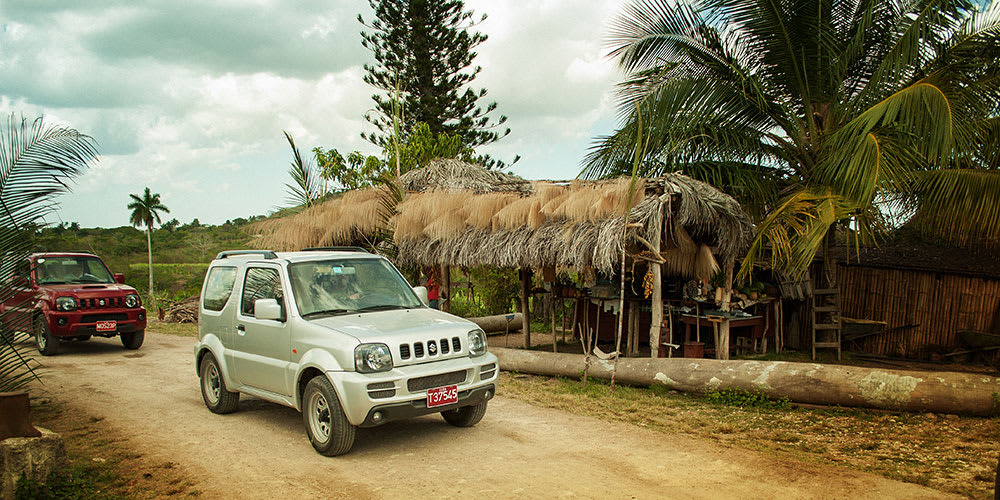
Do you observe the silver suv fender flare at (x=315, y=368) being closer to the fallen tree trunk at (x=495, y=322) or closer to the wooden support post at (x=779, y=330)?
the fallen tree trunk at (x=495, y=322)

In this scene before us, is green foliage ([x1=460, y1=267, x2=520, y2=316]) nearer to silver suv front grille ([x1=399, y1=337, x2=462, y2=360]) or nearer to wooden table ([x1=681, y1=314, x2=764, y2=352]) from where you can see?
wooden table ([x1=681, y1=314, x2=764, y2=352])

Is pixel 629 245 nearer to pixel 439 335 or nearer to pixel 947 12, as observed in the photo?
pixel 439 335

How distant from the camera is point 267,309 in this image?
6156 mm

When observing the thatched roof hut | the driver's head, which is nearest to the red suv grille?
the driver's head

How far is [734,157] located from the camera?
12141 mm

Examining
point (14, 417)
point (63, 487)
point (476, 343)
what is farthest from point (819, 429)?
point (14, 417)

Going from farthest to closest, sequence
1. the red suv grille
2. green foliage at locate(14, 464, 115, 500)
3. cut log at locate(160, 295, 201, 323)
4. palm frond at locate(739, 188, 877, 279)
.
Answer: cut log at locate(160, 295, 201, 323) < the red suv grille < palm frond at locate(739, 188, 877, 279) < green foliage at locate(14, 464, 115, 500)

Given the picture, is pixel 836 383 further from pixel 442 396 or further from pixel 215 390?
pixel 215 390

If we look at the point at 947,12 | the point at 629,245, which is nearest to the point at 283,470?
A: the point at 629,245

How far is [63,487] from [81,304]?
8.15 m

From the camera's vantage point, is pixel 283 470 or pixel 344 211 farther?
pixel 344 211

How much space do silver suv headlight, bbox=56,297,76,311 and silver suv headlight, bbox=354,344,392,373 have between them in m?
8.90

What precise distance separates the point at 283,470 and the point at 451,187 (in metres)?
8.57

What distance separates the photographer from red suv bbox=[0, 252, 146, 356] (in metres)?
11.7
